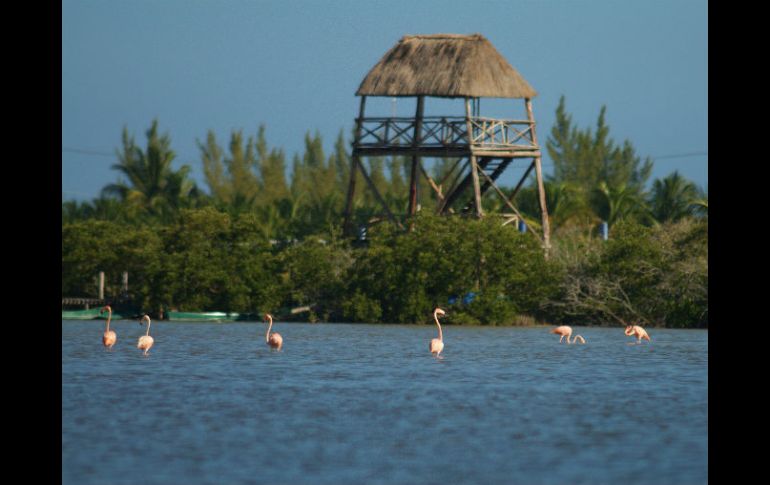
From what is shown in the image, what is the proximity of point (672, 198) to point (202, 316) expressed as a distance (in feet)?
64.5

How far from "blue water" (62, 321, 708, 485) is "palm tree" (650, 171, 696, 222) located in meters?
22.8

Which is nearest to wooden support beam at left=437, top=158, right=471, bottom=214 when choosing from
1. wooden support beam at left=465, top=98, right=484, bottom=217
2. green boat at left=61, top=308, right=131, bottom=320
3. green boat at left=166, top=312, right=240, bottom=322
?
wooden support beam at left=465, top=98, right=484, bottom=217

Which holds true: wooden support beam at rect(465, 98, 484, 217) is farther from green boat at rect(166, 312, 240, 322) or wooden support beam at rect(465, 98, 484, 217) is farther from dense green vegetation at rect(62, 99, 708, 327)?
green boat at rect(166, 312, 240, 322)

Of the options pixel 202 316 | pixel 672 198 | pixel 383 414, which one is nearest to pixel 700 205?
pixel 672 198

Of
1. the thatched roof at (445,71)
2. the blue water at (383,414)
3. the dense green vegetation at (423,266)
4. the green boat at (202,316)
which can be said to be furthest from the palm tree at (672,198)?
the blue water at (383,414)

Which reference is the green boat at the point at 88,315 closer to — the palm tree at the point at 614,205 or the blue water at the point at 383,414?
the blue water at the point at 383,414

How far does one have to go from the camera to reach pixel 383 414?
19.5 metres

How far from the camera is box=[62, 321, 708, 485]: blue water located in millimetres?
14562

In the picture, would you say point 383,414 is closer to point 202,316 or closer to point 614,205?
point 202,316

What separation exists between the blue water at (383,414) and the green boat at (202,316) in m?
12.8

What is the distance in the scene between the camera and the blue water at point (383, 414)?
14.6m
